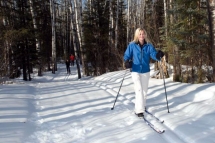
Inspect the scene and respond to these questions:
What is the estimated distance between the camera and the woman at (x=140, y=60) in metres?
5.32

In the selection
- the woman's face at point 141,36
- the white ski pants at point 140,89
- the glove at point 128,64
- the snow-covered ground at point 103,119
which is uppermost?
the woman's face at point 141,36

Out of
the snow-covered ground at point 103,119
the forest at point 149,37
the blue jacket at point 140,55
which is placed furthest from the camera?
the forest at point 149,37

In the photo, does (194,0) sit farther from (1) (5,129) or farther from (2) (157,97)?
(1) (5,129)

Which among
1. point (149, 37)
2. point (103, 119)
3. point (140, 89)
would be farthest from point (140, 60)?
point (149, 37)

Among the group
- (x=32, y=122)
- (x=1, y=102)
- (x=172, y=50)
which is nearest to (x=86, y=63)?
(x=172, y=50)

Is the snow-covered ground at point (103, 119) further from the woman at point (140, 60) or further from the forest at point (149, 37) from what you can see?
the forest at point (149, 37)

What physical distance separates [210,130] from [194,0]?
6782 millimetres

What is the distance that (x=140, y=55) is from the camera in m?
5.39

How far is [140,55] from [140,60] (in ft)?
0.40

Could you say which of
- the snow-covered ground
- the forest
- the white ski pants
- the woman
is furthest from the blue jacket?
the forest

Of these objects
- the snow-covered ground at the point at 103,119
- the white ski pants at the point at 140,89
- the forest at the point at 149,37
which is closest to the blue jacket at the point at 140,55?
the white ski pants at the point at 140,89

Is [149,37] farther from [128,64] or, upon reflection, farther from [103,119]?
[103,119]

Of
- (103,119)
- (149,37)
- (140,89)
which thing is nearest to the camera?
(103,119)

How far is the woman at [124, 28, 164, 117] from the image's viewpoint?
532cm
